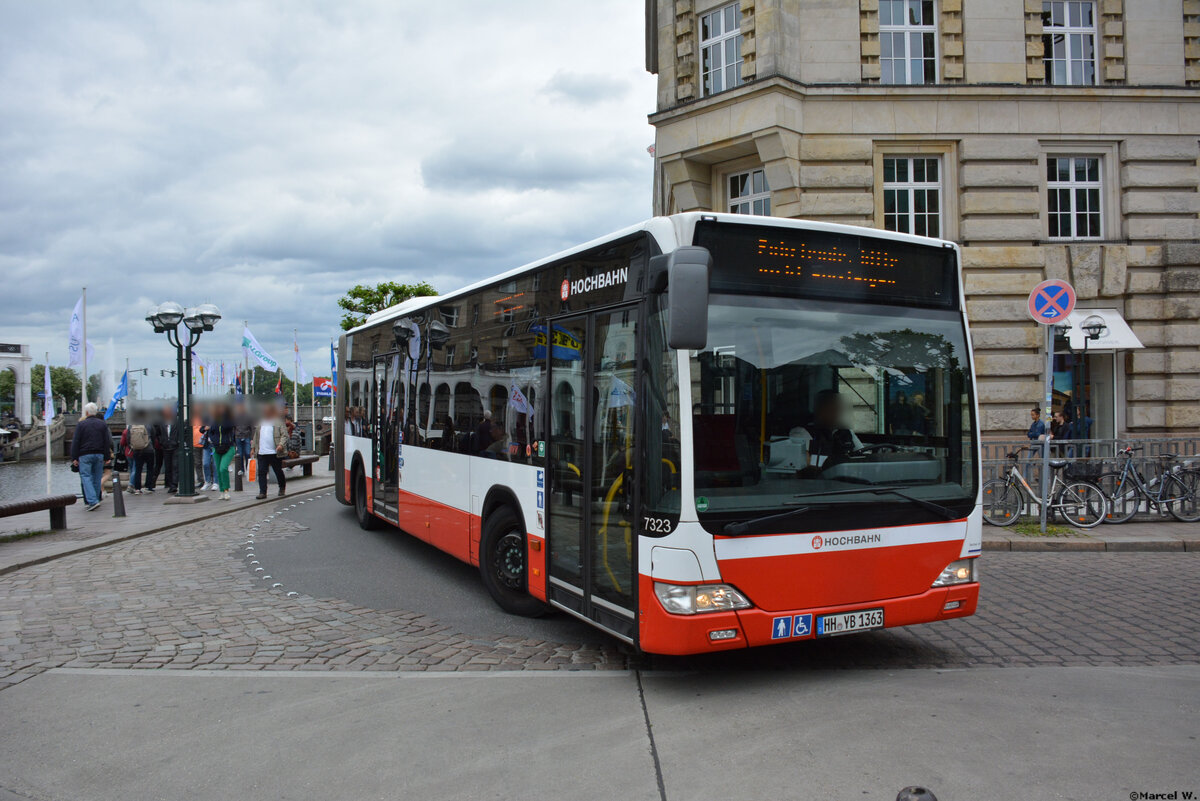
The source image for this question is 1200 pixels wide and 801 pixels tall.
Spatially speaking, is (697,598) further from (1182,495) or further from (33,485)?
(33,485)

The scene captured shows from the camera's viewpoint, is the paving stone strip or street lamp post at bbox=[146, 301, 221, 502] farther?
street lamp post at bbox=[146, 301, 221, 502]

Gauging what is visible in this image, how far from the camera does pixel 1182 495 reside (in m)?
13.0

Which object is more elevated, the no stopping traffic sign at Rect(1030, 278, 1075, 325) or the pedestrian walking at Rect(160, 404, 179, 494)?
the no stopping traffic sign at Rect(1030, 278, 1075, 325)

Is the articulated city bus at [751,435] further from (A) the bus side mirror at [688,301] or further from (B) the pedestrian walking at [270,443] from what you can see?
(B) the pedestrian walking at [270,443]

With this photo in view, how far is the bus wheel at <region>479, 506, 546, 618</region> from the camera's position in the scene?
7.39m

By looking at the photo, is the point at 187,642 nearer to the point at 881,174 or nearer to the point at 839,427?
the point at 839,427

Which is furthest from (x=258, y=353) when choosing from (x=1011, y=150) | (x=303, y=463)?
(x=1011, y=150)

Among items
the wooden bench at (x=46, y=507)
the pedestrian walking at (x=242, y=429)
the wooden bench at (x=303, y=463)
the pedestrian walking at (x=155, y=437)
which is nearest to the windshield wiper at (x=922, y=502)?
the wooden bench at (x=46, y=507)

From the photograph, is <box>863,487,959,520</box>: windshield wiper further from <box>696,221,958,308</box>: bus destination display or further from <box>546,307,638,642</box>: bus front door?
<box>546,307,638,642</box>: bus front door

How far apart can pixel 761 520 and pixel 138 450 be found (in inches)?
685

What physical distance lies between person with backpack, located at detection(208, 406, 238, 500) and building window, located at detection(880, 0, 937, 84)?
50.6 ft

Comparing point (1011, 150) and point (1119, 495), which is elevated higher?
point (1011, 150)

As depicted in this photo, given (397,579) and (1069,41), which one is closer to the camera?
(397,579)

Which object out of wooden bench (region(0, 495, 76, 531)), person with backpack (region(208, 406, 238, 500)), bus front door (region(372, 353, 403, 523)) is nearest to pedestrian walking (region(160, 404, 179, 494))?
person with backpack (region(208, 406, 238, 500))
